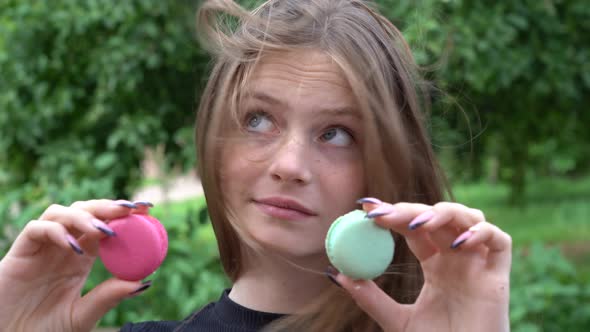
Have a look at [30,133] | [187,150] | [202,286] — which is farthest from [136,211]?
[30,133]

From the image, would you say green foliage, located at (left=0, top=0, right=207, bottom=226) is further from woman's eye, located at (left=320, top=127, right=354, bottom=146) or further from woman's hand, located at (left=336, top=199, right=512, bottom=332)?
woman's hand, located at (left=336, top=199, right=512, bottom=332)

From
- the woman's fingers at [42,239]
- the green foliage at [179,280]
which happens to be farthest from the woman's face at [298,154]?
the green foliage at [179,280]

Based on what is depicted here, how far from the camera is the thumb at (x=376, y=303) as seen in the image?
1.32 m

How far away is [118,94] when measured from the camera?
11.0ft

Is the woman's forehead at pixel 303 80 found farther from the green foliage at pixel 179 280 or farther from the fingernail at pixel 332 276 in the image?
the green foliage at pixel 179 280

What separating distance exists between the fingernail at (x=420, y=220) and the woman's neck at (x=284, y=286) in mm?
350

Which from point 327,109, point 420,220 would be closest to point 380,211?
point 420,220

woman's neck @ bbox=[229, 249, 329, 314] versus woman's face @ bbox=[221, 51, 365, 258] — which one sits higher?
woman's face @ bbox=[221, 51, 365, 258]

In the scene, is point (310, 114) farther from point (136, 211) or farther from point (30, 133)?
point (30, 133)

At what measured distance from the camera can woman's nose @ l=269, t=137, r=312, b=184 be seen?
1369 mm

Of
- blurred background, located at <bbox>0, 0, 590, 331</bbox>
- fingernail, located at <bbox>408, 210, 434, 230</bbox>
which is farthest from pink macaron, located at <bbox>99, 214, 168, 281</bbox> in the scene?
blurred background, located at <bbox>0, 0, 590, 331</bbox>

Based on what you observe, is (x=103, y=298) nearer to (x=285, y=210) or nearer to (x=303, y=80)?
(x=285, y=210)

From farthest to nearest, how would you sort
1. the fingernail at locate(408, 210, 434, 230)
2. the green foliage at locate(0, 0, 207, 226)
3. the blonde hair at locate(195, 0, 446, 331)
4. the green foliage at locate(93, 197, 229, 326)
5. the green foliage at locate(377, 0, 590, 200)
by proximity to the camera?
the green foliage at locate(0, 0, 207, 226) < the green foliage at locate(377, 0, 590, 200) < the green foliage at locate(93, 197, 229, 326) < the blonde hair at locate(195, 0, 446, 331) < the fingernail at locate(408, 210, 434, 230)

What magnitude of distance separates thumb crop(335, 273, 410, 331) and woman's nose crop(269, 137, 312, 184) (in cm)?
21
